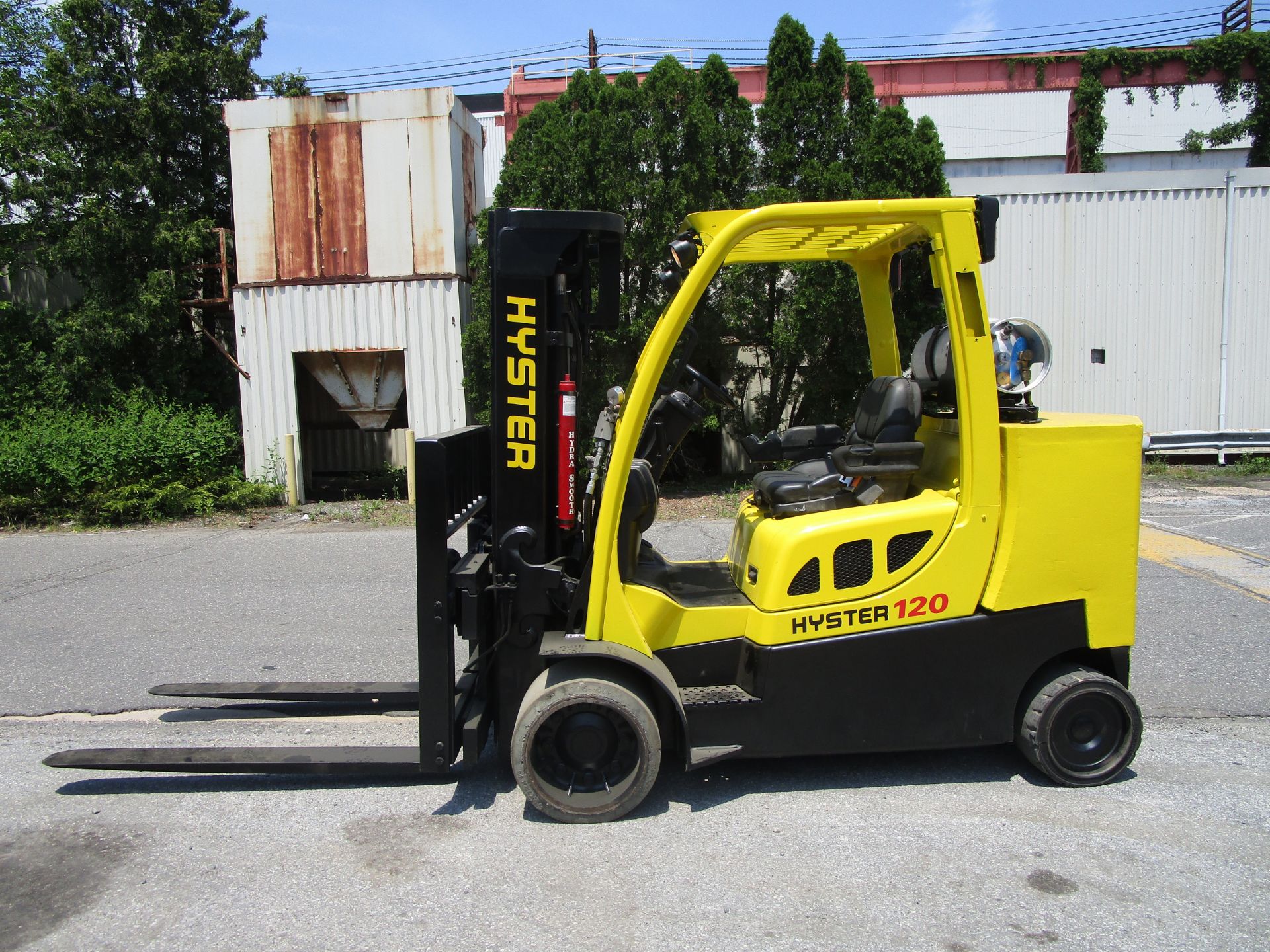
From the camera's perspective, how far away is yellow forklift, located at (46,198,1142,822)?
12.1 feet

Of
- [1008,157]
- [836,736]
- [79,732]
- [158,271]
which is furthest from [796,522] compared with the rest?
[1008,157]

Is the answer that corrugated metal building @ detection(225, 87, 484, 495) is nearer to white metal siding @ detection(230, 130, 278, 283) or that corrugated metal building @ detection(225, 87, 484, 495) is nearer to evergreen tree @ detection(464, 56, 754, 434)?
white metal siding @ detection(230, 130, 278, 283)

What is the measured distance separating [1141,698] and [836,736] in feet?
8.24

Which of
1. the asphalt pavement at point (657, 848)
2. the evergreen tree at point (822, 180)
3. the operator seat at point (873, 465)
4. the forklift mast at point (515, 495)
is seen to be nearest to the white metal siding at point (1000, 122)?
the evergreen tree at point (822, 180)

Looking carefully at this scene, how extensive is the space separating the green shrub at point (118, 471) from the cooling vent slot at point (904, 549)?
1090 cm

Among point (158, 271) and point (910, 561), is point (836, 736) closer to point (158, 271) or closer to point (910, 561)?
point (910, 561)

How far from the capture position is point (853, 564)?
378 centimetres

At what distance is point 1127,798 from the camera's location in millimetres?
3844

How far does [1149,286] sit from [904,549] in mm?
12754

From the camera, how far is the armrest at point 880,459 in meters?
3.93

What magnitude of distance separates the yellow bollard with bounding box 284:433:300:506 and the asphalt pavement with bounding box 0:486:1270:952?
23.9 ft

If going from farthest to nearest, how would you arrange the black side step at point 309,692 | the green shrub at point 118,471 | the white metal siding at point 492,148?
the white metal siding at point 492,148 < the green shrub at point 118,471 < the black side step at point 309,692

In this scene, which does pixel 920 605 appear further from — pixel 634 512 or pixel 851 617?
pixel 634 512

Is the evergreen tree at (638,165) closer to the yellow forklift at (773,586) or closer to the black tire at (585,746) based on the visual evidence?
the yellow forklift at (773,586)
